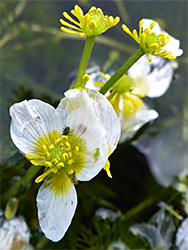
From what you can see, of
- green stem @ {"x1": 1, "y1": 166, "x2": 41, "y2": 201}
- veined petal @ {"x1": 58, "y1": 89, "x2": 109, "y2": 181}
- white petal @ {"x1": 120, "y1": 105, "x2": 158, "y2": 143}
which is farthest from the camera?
white petal @ {"x1": 120, "y1": 105, "x2": 158, "y2": 143}

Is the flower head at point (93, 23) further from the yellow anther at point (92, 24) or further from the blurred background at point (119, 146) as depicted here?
the blurred background at point (119, 146)

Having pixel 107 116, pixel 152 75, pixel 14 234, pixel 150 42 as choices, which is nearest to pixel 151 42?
pixel 150 42

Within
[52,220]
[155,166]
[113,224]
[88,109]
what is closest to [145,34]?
[88,109]

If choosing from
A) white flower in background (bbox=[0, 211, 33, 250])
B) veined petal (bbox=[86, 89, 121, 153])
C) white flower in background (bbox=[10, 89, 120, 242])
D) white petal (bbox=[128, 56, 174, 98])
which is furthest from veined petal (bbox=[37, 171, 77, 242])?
white petal (bbox=[128, 56, 174, 98])

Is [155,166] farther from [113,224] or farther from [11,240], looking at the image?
[11,240]

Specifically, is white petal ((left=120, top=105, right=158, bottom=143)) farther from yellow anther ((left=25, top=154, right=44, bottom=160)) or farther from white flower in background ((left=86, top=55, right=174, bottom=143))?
yellow anther ((left=25, top=154, right=44, bottom=160))

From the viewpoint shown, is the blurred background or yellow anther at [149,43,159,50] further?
the blurred background
